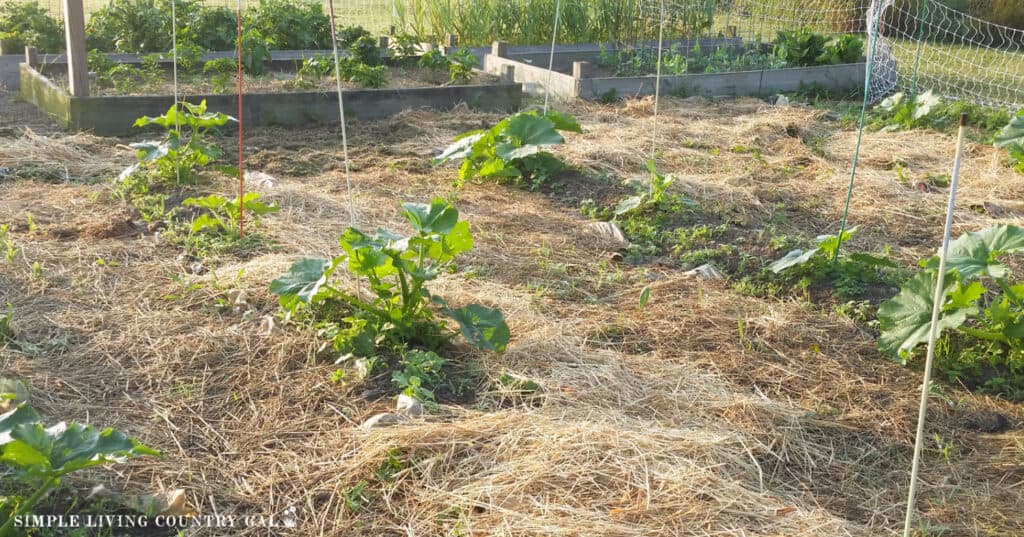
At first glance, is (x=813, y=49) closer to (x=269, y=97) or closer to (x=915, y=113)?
(x=915, y=113)

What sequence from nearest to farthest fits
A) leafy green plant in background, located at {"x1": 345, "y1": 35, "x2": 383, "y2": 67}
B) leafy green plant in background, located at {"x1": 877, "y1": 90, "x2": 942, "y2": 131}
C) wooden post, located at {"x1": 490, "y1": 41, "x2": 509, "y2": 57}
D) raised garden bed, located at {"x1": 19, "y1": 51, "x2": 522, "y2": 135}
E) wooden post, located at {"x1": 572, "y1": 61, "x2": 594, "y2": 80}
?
raised garden bed, located at {"x1": 19, "y1": 51, "x2": 522, "y2": 135}, leafy green plant in background, located at {"x1": 877, "y1": 90, "x2": 942, "y2": 131}, leafy green plant in background, located at {"x1": 345, "y1": 35, "x2": 383, "y2": 67}, wooden post, located at {"x1": 572, "y1": 61, "x2": 594, "y2": 80}, wooden post, located at {"x1": 490, "y1": 41, "x2": 509, "y2": 57}

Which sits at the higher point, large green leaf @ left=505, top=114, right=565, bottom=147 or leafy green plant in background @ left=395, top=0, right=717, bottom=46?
leafy green plant in background @ left=395, top=0, right=717, bottom=46

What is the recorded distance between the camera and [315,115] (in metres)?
7.38

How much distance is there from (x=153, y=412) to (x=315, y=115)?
182 inches

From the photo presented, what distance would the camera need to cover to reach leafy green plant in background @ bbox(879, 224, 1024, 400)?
339 centimetres

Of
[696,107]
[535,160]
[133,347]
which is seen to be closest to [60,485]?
[133,347]

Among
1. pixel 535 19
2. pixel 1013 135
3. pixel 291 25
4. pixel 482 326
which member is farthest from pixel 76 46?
pixel 1013 135

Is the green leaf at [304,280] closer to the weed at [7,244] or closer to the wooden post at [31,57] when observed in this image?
the weed at [7,244]

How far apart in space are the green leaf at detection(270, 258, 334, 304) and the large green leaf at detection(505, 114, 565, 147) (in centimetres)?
249

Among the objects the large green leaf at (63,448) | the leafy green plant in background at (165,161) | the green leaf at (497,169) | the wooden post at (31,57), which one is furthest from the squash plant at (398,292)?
the wooden post at (31,57)

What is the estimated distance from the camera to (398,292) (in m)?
3.54

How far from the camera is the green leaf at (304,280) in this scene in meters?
3.29

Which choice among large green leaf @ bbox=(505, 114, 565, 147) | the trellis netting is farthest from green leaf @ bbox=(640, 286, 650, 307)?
the trellis netting

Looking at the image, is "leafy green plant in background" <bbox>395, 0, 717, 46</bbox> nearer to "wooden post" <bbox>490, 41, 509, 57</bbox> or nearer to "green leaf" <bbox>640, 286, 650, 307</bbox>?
"wooden post" <bbox>490, 41, 509, 57</bbox>
